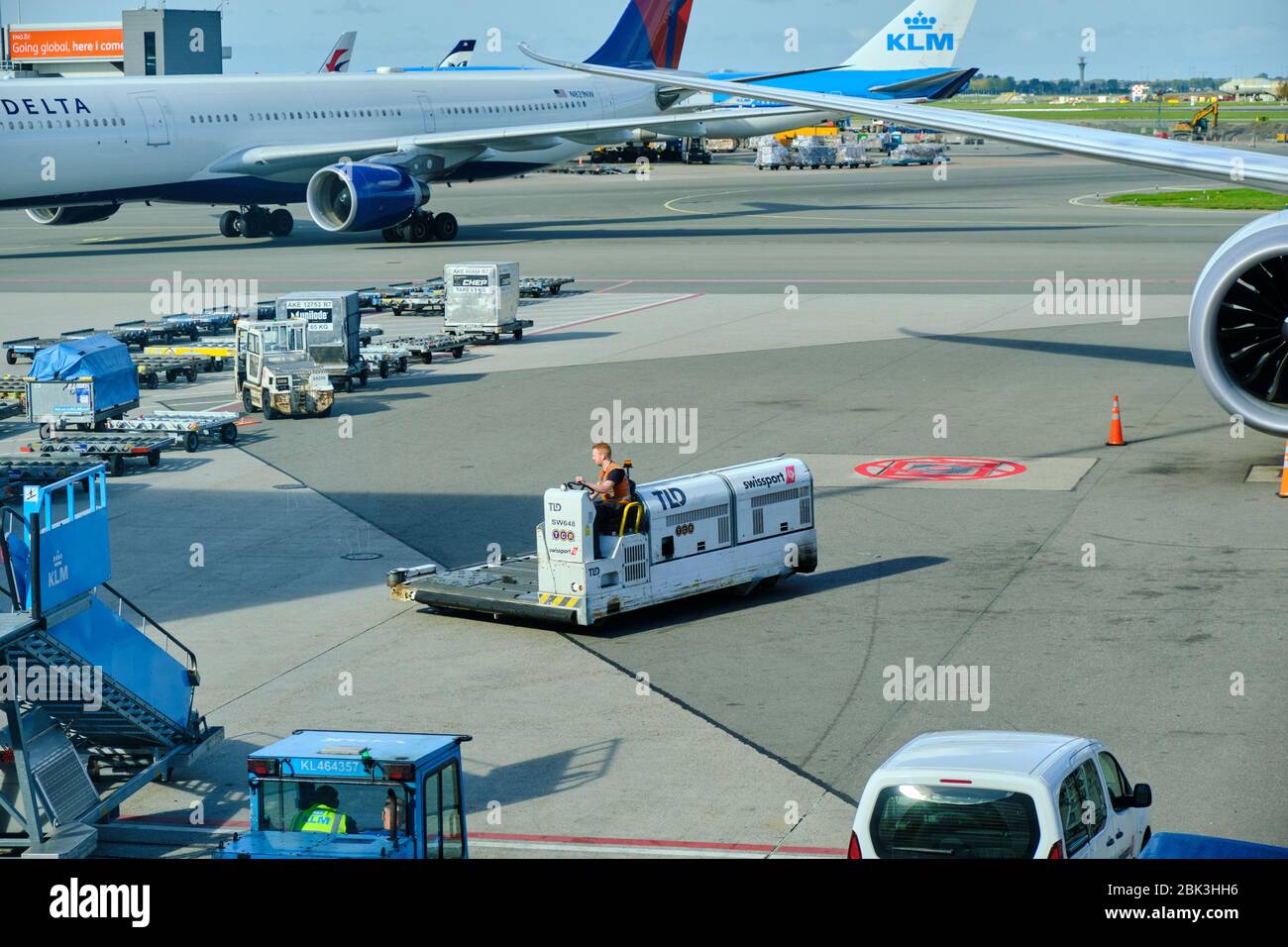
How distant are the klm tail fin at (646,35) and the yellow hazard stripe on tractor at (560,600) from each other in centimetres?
5741

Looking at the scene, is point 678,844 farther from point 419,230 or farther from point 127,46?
point 127,46

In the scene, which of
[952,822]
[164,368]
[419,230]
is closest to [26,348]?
[164,368]

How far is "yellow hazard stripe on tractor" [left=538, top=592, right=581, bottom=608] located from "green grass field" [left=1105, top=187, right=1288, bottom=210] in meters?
58.5

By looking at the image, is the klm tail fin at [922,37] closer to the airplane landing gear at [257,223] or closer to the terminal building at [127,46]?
the airplane landing gear at [257,223]

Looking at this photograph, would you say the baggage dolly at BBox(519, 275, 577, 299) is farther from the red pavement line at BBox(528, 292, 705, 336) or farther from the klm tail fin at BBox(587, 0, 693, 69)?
the klm tail fin at BBox(587, 0, 693, 69)

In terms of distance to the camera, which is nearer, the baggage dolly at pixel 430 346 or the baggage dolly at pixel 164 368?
the baggage dolly at pixel 164 368

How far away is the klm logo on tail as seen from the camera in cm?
6919

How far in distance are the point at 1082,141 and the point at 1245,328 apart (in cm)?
469

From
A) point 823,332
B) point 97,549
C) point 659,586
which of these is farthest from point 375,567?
point 823,332

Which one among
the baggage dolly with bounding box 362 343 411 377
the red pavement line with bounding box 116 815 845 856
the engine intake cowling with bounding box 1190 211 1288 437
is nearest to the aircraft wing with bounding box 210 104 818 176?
the baggage dolly with bounding box 362 343 411 377

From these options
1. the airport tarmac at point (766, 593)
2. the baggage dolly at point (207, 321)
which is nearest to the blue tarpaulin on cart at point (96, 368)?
the airport tarmac at point (766, 593)

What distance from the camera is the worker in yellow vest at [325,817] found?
1052cm

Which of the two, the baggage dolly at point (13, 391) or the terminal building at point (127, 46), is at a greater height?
the terminal building at point (127, 46)

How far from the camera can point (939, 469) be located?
2506 cm
